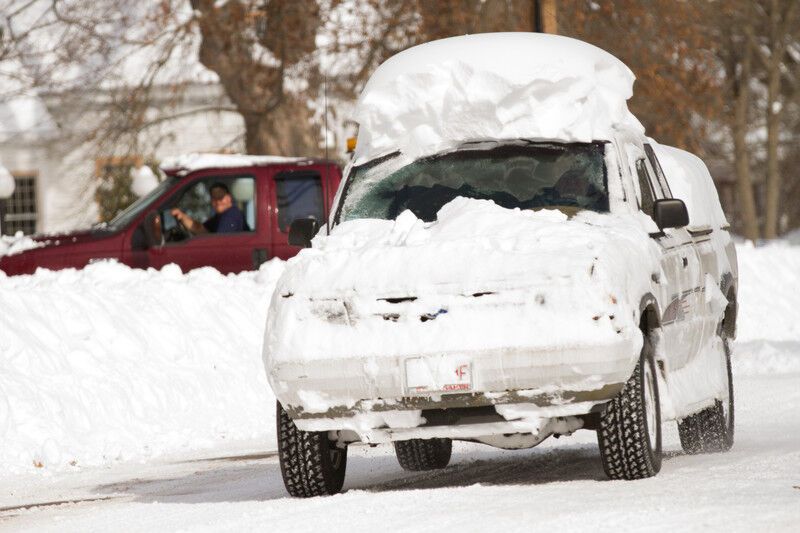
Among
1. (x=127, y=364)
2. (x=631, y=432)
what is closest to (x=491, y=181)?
(x=631, y=432)

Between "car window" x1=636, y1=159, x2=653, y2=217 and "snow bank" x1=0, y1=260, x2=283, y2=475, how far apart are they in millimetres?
4188

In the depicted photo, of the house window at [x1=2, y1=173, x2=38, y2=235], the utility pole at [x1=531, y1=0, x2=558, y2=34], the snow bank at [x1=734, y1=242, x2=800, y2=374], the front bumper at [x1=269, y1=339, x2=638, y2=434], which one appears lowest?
the house window at [x1=2, y1=173, x2=38, y2=235]

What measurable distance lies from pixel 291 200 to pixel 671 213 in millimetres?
9769

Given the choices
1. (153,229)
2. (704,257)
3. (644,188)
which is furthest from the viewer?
(153,229)

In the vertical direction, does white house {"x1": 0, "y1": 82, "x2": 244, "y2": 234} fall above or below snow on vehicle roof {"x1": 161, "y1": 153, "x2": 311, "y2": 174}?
below

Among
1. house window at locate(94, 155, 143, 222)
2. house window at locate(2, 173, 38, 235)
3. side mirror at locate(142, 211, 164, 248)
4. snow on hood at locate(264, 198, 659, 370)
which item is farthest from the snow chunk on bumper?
house window at locate(2, 173, 38, 235)

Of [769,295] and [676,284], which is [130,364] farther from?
[769,295]

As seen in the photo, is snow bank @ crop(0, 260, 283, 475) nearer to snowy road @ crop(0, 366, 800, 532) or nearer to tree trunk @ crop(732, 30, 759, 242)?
snowy road @ crop(0, 366, 800, 532)

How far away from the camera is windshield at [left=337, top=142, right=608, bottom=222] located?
9297mm

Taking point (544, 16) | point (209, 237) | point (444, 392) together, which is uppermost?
point (444, 392)

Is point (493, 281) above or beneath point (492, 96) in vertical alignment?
beneath

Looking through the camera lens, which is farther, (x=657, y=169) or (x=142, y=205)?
(x=142, y=205)

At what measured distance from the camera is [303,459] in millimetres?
8664

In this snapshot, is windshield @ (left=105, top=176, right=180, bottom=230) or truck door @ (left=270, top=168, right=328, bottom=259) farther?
truck door @ (left=270, top=168, right=328, bottom=259)
